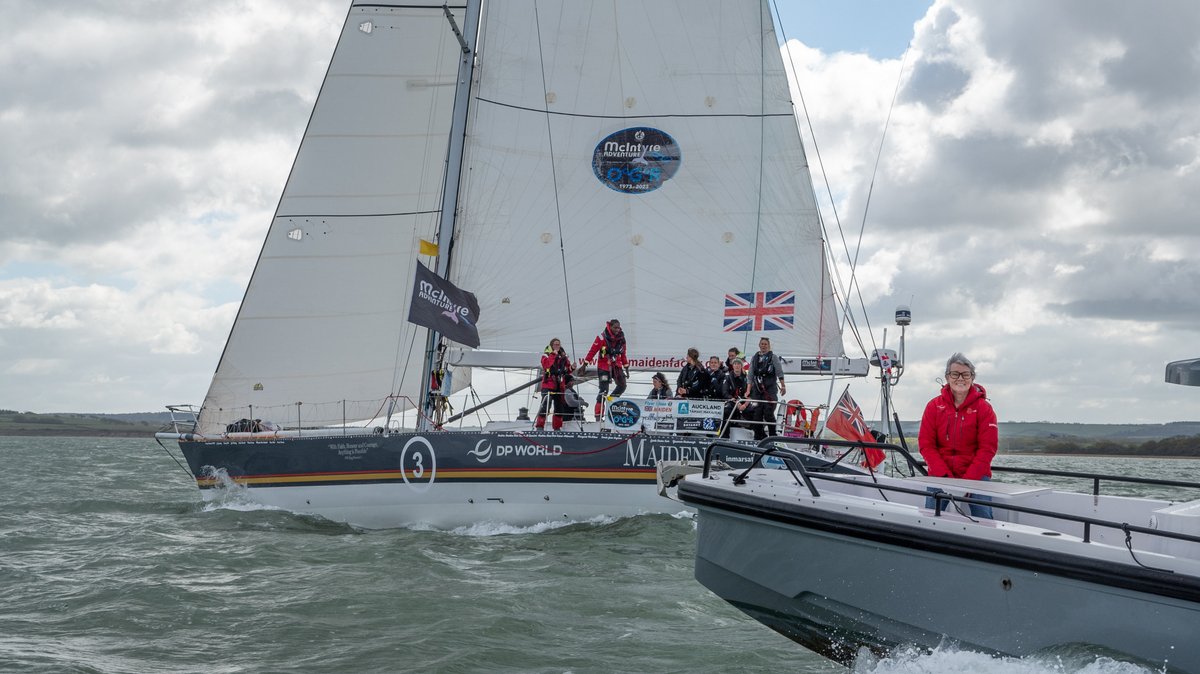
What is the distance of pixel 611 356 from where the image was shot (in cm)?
1539

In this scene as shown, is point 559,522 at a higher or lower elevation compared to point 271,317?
lower

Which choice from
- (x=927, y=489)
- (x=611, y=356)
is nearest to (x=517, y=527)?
(x=611, y=356)

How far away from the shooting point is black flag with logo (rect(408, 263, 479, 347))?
48.2 feet

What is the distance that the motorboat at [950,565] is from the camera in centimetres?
516

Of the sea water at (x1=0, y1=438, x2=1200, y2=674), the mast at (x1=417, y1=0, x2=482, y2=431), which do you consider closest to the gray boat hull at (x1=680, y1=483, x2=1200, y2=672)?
the sea water at (x1=0, y1=438, x2=1200, y2=674)

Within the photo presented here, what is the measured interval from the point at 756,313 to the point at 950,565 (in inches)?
412

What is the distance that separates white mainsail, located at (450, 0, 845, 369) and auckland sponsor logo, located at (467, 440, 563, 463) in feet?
10.6

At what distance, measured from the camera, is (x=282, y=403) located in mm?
16734

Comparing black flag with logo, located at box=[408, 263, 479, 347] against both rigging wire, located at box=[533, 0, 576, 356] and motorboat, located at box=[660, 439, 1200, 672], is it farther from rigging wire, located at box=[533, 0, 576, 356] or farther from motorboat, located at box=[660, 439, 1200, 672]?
motorboat, located at box=[660, 439, 1200, 672]

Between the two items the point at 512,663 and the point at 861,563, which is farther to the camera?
the point at 512,663

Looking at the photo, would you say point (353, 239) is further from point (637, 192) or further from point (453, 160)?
point (637, 192)

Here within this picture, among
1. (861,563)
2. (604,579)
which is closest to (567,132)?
(604,579)

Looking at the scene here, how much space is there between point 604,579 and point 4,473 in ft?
82.2

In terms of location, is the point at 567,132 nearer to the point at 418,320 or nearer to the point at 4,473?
the point at 418,320
